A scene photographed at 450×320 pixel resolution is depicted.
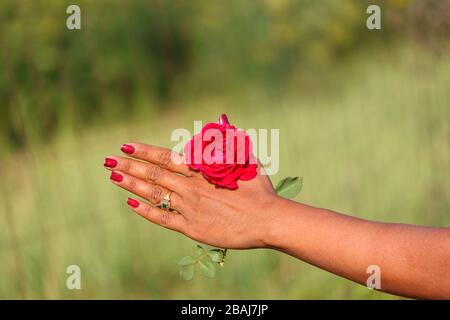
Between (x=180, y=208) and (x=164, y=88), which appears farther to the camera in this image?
(x=164, y=88)

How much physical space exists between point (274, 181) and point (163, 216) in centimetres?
205

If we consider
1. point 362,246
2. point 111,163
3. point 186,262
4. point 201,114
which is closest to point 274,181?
point 201,114

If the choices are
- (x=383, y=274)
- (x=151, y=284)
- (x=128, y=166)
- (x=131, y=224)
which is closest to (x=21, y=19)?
(x=131, y=224)

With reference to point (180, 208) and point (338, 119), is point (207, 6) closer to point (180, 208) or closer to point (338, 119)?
point (338, 119)

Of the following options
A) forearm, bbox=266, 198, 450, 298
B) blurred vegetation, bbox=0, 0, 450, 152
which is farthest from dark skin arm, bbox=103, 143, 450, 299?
blurred vegetation, bbox=0, 0, 450, 152

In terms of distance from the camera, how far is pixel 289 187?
5.71ft

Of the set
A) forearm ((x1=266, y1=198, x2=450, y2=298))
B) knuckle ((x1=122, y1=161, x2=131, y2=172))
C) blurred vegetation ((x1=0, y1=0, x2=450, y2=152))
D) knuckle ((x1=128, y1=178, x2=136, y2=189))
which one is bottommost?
forearm ((x1=266, y1=198, x2=450, y2=298))

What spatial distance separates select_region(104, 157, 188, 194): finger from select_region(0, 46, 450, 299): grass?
4.09ft

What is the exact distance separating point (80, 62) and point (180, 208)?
321 cm

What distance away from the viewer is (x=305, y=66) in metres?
5.43

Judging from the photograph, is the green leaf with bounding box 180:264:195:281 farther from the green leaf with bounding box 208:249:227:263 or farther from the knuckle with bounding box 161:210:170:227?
the knuckle with bounding box 161:210:170:227

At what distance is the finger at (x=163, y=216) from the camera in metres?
1.62

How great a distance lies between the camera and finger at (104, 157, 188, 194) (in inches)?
63.9
